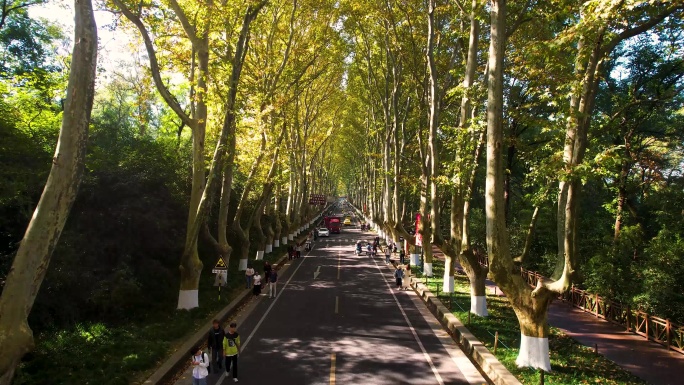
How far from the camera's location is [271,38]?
21.2 m

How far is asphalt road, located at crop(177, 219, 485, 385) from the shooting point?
385 inches

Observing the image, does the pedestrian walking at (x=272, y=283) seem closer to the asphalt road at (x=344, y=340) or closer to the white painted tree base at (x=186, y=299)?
the asphalt road at (x=344, y=340)

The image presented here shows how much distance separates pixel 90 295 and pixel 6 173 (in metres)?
3.94

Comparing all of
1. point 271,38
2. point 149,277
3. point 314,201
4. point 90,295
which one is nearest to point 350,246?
point 314,201

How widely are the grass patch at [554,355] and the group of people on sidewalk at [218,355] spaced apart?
20.6ft

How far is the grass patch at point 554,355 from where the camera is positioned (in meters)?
9.46

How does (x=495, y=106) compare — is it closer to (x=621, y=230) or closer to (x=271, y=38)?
(x=621, y=230)

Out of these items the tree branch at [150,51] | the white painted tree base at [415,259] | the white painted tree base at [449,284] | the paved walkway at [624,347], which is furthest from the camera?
the white painted tree base at [415,259]

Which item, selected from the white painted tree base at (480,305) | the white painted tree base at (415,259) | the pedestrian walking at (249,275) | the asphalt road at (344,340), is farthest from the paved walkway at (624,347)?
the pedestrian walking at (249,275)

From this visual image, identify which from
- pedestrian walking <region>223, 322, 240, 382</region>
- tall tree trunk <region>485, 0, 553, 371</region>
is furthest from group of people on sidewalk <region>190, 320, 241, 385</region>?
tall tree trunk <region>485, 0, 553, 371</region>

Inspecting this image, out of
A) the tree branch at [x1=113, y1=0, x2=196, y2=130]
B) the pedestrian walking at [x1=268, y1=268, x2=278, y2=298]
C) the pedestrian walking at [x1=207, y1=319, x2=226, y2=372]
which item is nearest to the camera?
the pedestrian walking at [x1=207, y1=319, x2=226, y2=372]

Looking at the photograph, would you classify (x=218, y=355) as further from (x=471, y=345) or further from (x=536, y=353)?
(x=536, y=353)

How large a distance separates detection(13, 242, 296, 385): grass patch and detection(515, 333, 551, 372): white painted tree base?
8.46 metres

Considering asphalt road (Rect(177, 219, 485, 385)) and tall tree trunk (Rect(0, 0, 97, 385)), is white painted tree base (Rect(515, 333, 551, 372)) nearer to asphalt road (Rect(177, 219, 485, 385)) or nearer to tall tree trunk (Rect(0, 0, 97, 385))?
asphalt road (Rect(177, 219, 485, 385))
